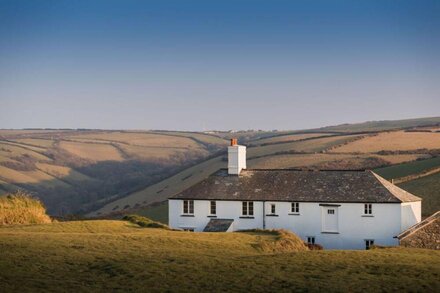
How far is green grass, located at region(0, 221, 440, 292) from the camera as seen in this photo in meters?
23.1

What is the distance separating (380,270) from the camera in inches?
1043

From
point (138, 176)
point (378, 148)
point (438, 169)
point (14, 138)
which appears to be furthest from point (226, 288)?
point (14, 138)

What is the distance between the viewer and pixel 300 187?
55656mm

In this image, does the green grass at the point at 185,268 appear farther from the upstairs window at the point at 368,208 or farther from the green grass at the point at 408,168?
the green grass at the point at 408,168

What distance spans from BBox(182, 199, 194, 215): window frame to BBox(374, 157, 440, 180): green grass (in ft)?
91.6

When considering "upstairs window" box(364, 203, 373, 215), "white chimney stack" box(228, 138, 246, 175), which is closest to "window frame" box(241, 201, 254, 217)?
"white chimney stack" box(228, 138, 246, 175)

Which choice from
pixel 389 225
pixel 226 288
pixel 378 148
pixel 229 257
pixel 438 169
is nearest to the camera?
pixel 226 288

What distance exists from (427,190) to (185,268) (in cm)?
4564

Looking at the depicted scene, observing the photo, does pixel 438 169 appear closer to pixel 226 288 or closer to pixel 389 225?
pixel 389 225

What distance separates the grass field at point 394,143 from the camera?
342ft

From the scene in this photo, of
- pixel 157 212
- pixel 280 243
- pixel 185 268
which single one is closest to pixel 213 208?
pixel 280 243

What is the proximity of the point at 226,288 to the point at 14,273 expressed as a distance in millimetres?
7480

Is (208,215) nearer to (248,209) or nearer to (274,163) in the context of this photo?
(248,209)

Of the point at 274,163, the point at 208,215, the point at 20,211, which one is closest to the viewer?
the point at 20,211
